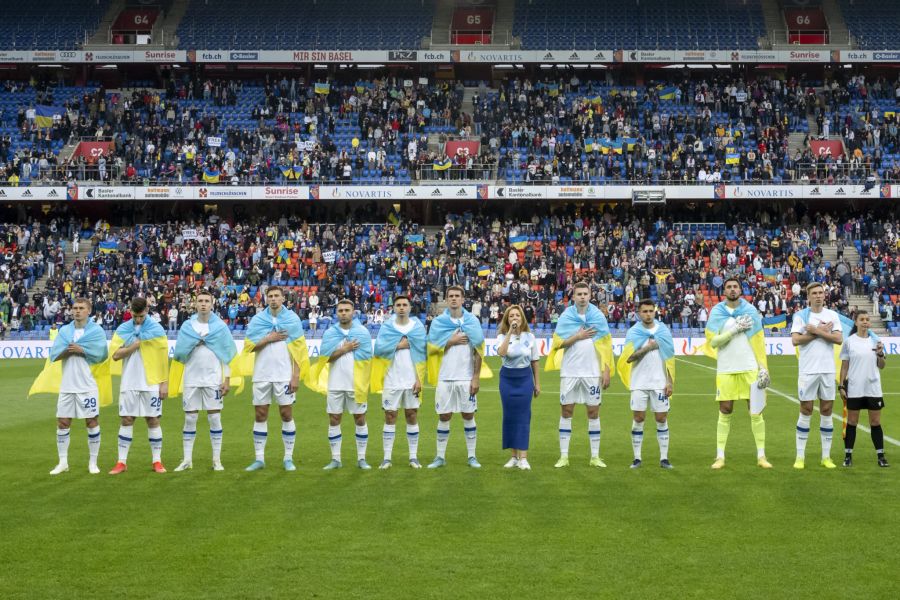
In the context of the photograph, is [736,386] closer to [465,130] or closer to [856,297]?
[856,297]

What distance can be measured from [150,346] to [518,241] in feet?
113

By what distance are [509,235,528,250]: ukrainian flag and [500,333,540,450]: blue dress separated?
3359 centimetres

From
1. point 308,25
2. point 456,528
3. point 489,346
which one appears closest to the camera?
point 456,528

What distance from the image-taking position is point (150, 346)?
13.6 metres

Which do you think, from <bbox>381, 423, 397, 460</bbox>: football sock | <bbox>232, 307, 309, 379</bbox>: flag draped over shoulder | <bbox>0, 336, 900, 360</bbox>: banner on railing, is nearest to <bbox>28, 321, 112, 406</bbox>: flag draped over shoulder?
<bbox>232, 307, 309, 379</bbox>: flag draped over shoulder

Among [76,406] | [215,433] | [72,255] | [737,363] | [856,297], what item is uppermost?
[72,255]

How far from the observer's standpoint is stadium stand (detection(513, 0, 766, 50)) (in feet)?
179

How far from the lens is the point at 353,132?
171ft

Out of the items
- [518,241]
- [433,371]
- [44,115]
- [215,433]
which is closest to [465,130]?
[518,241]

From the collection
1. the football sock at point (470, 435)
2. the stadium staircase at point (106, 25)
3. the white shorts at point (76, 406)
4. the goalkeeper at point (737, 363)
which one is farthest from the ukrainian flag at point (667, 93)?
the white shorts at point (76, 406)

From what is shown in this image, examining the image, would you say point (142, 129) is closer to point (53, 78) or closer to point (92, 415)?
point (53, 78)

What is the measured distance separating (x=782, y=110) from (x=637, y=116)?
24.1ft

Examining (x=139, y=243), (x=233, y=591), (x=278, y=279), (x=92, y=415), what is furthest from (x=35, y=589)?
(x=139, y=243)

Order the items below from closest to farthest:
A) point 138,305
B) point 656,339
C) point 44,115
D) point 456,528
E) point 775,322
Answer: point 456,528
point 138,305
point 656,339
point 775,322
point 44,115
